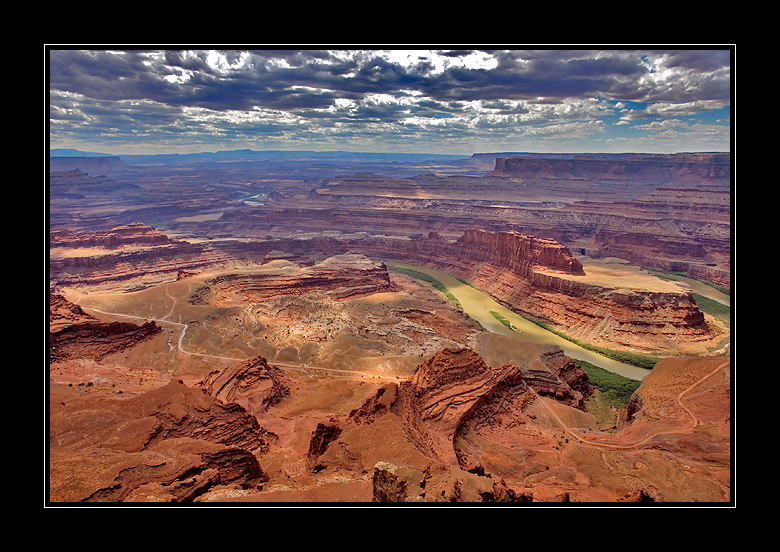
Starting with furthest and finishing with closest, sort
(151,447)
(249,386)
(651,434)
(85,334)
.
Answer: (85,334), (249,386), (651,434), (151,447)

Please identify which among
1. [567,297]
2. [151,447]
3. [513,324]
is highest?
[567,297]

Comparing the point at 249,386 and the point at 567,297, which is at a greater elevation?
the point at 567,297

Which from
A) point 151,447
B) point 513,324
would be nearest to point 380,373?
point 151,447

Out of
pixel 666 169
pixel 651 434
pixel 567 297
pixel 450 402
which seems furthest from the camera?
pixel 666 169

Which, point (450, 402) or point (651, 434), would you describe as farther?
point (450, 402)

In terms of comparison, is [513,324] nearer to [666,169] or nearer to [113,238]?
[113,238]

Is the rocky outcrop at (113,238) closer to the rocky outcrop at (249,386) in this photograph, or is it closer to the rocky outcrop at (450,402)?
the rocky outcrop at (249,386)

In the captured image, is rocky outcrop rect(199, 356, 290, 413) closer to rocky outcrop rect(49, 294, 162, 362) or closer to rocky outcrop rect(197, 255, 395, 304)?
rocky outcrop rect(49, 294, 162, 362)
